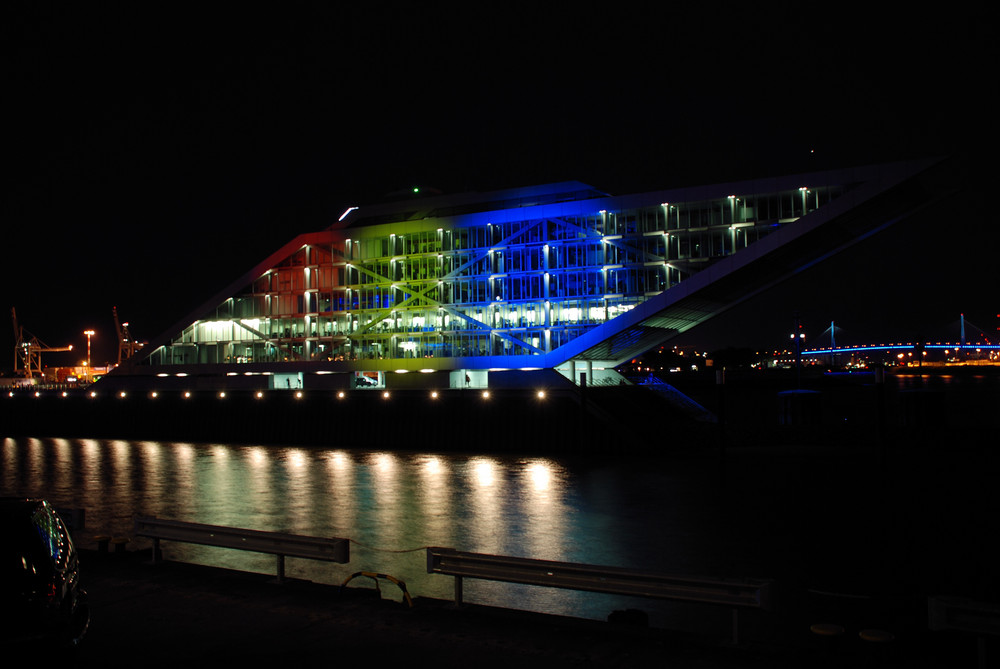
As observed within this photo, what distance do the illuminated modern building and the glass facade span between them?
0.30ft

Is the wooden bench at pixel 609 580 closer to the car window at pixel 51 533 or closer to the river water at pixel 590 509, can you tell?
the river water at pixel 590 509

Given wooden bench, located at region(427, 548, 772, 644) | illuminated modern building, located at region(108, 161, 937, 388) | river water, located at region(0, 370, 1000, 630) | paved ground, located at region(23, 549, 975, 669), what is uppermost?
illuminated modern building, located at region(108, 161, 937, 388)

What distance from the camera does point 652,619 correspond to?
11578 millimetres

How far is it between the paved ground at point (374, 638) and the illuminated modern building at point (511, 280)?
3448 cm

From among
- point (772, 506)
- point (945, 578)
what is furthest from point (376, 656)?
Result: point (772, 506)

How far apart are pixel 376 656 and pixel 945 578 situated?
11.2 m

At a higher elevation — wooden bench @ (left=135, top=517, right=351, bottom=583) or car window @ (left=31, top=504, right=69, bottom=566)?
car window @ (left=31, top=504, right=69, bottom=566)

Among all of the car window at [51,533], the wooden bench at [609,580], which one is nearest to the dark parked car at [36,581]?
the car window at [51,533]

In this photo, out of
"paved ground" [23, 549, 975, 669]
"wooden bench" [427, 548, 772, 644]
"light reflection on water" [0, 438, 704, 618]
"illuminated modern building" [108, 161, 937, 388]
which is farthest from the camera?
"illuminated modern building" [108, 161, 937, 388]

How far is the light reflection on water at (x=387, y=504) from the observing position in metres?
15.4

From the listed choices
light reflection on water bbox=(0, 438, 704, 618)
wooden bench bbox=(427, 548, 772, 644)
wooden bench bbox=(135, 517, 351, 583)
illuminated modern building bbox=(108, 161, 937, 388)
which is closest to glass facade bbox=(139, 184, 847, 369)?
illuminated modern building bbox=(108, 161, 937, 388)

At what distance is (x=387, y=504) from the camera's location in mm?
22891

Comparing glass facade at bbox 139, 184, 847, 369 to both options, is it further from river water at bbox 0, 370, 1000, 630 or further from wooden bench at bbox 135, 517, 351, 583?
wooden bench at bbox 135, 517, 351, 583

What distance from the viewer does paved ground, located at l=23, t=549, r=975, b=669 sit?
7398 millimetres
